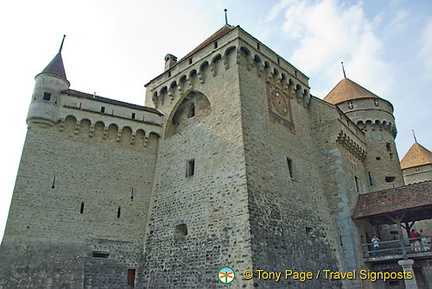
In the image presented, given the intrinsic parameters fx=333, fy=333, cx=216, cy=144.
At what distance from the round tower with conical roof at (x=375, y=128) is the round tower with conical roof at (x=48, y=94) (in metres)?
14.9

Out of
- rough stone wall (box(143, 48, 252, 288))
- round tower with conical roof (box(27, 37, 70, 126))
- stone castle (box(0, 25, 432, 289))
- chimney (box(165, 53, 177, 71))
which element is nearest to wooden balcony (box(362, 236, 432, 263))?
stone castle (box(0, 25, 432, 289))

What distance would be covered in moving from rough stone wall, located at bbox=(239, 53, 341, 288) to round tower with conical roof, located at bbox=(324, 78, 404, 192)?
5.24m

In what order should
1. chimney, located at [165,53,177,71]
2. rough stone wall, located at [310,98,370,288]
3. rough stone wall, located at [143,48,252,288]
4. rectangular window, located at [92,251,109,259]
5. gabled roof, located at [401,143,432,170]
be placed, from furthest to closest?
gabled roof, located at [401,143,432,170], chimney, located at [165,53,177,71], rough stone wall, located at [310,98,370,288], rectangular window, located at [92,251,109,259], rough stone wall, located at [143,48,252,288]

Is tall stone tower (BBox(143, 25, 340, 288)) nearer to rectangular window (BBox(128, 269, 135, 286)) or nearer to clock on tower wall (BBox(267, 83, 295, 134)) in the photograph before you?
clock on tower wall (BBox(267, 83, 295, 134))

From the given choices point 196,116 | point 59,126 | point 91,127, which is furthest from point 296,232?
point 59,126

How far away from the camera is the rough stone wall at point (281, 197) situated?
10.1 m

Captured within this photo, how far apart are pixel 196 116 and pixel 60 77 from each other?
18.3ft

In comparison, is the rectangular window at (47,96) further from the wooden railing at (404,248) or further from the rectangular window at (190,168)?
the wooden railing at (404,248)

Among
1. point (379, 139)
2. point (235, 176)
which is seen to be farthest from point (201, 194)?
point (379, 139)

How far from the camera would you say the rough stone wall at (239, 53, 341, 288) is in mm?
10102

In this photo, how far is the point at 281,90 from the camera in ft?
47.2

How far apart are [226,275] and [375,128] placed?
1351 cm

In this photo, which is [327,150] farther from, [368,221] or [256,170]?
[256,170]

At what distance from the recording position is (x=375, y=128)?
18.8 m
